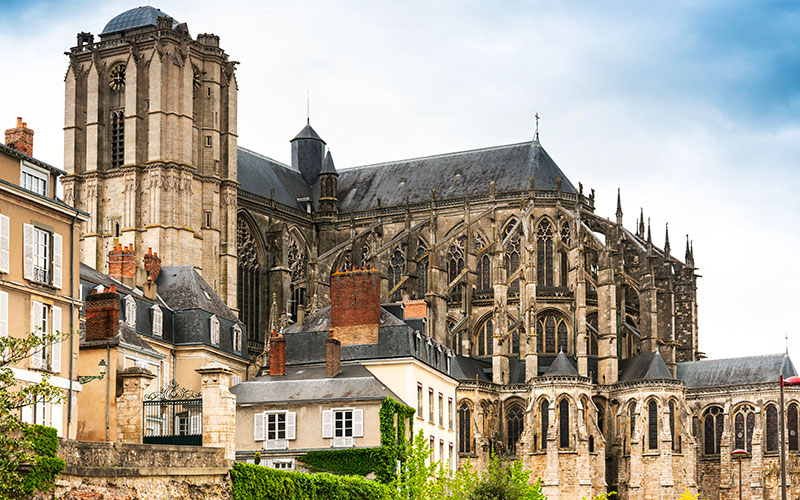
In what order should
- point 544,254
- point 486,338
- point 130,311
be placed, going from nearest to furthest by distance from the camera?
point 130,311, point 486,338, point 544,254

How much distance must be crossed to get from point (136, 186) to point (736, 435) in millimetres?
31048

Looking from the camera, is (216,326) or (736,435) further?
(736,435)

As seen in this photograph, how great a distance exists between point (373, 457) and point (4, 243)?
13687 millimetres

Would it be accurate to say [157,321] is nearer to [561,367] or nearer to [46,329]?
[46,329]

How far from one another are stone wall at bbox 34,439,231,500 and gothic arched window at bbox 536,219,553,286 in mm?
47774


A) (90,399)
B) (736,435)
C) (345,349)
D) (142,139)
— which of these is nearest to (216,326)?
(345,349)

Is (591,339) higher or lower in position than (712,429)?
higher

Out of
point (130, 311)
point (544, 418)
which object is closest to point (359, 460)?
point (130, 311)

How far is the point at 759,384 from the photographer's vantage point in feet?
219

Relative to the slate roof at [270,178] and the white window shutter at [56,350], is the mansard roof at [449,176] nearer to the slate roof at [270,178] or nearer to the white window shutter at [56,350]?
the slate roof at [270,178]

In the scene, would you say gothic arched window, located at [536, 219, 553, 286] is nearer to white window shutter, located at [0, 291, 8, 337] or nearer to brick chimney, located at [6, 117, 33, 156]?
brick chimney, located at [6, 117, 33, 156]

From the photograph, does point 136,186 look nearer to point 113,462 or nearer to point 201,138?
point 201,138

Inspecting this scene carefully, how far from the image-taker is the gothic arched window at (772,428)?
65125 millimetres

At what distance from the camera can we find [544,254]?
2830 inches
